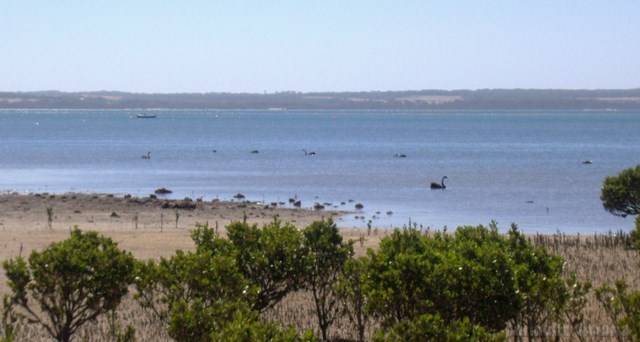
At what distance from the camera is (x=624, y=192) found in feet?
94.3

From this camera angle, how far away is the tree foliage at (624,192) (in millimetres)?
28703

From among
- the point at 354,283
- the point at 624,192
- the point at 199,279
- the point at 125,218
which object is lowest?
the point at 125,218

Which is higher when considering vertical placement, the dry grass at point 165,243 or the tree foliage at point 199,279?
the tree foliage at point 199,279

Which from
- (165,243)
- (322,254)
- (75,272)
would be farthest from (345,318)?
(165,243)

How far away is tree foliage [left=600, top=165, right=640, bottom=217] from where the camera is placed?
94.2ft

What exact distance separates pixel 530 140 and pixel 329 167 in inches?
2181

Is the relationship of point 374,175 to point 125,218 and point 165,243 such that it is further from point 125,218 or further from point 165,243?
point 165,243

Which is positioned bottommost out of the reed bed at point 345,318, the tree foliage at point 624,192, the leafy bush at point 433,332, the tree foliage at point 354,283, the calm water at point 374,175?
the calm water at point 374,175

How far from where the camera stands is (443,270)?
36.8ft

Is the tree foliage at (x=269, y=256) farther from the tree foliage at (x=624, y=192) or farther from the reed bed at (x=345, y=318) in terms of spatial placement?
the tree foliage at (x=624, y=192)

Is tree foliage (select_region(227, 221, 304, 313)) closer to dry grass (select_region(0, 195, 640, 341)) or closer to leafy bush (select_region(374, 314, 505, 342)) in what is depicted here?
dry grass (select_region(0, 195, 640, 341))

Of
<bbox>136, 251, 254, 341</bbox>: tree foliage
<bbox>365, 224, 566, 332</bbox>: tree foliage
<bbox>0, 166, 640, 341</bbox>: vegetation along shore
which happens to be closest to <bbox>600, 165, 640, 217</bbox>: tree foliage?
<bbox>0, 166, 640, 341</bbox>: vegetation along shore

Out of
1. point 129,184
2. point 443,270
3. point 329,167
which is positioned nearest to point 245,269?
point 443,270

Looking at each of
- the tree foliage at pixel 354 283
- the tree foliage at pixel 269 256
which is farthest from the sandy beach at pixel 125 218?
the tree foliage at pixel 354 283
